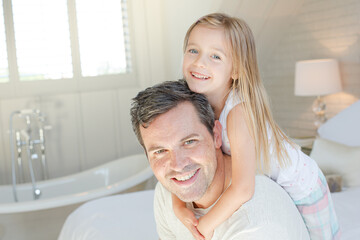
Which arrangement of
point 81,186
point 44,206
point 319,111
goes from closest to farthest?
point 44,206 → point 319,111 → point 81,186

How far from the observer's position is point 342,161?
258 cm

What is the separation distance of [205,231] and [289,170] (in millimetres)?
328

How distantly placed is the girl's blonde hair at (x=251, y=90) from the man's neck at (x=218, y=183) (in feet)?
0.34

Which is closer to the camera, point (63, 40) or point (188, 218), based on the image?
point (188, 218)

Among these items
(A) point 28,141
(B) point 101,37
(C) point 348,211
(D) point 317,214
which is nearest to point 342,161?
(C) point 348,211

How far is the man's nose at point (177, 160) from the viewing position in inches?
51.0

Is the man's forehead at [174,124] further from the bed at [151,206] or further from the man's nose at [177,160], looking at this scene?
the bed at [151,206]

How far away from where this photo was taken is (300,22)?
4238 millimetres

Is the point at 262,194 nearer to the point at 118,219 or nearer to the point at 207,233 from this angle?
the point at 207,233

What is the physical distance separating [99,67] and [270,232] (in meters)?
3.66

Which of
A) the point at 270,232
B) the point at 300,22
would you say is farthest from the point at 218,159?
the point at 300,22

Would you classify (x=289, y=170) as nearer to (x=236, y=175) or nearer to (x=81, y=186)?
(x=236, y=175)

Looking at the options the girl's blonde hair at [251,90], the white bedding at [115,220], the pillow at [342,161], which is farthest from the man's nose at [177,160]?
the pillow at [342,161]

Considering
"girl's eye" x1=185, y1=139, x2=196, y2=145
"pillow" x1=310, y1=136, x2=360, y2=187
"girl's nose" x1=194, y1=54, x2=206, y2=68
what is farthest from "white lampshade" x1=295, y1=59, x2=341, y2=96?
"girl's eye" x1=185, y1=139, x2=196, y2=145
